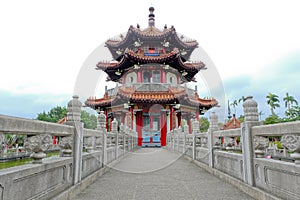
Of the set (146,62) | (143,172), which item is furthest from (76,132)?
(146,62)

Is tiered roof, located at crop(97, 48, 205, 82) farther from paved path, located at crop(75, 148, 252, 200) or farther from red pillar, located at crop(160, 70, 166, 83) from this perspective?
paved path, located at crop(75, 148, 252, 200)

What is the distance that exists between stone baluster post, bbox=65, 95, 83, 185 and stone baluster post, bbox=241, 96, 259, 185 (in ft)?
10.00

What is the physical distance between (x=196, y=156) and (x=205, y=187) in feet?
12.9

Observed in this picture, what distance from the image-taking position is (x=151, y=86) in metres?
17.1

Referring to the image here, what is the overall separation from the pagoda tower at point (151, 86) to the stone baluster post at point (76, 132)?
447 inches

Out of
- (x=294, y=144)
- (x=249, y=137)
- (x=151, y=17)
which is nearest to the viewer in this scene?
(x=294, y=144)

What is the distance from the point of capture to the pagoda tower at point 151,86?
16359mm

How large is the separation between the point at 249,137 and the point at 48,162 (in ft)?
10.7

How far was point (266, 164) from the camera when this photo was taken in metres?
3.43

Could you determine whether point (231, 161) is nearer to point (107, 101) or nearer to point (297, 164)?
point (297, 164)

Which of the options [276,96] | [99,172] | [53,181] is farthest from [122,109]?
[276,96]

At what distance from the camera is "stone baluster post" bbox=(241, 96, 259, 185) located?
12.8 ft

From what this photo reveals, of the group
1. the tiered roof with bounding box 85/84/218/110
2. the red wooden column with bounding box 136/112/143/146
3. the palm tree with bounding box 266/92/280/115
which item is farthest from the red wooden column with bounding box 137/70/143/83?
the palm tree with bounding box 266/92/280/115

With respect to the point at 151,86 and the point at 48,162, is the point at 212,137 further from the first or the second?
the point at 151,86
